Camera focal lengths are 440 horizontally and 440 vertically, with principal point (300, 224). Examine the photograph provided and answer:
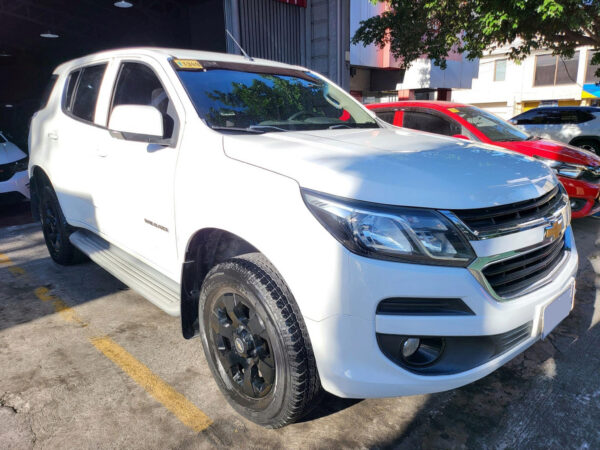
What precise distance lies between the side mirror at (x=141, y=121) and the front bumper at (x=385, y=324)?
1.31 meters

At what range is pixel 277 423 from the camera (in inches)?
76.8

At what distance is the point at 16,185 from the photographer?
21.1ft

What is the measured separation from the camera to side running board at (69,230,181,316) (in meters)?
2.53

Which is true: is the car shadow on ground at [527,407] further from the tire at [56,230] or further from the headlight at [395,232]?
the tire at [56,230]

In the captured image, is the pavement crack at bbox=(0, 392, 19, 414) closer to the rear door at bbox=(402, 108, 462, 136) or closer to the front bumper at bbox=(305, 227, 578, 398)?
the front bumper at bbox=(305, 227, 578, 398)

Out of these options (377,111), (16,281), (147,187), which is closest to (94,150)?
(147,187)

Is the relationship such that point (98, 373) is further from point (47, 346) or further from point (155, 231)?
point (155, 231)

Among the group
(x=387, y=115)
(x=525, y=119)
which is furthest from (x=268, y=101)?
(x=525, y=119)

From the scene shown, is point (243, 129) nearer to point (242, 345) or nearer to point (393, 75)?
point (242, 345)

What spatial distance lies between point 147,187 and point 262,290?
1.13m

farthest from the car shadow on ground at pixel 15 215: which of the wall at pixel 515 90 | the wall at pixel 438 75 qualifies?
the wall at pixel 515 90

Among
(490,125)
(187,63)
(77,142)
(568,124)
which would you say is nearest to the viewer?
(187,63)

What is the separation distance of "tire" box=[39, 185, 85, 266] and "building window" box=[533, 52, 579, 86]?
1314 inches

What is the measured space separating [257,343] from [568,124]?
1236 centimetres
